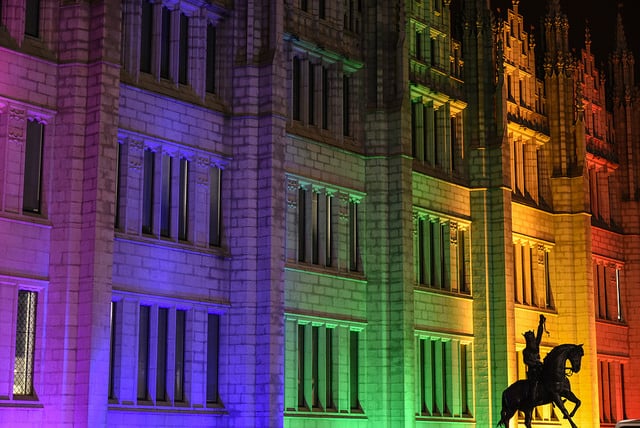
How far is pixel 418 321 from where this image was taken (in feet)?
147

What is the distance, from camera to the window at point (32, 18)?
3216cm

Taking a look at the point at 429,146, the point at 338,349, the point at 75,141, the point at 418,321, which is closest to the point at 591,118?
the point at 429,146

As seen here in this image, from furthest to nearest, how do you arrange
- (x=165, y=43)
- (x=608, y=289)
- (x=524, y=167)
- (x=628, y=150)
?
(x=628, y=150) < (x=608, y=289) < (x=524, y=167) < (x=165, y=43)

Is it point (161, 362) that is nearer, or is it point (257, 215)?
point (161, 362)

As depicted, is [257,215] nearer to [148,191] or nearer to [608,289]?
[148,191]

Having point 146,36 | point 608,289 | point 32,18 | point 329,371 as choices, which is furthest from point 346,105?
point 608,289

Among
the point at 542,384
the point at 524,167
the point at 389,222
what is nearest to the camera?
the point at 542,384

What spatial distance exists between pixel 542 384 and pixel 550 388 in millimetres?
A: 427

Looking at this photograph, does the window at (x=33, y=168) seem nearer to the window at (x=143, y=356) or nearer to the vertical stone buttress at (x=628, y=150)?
the window at (x=143, y=356)

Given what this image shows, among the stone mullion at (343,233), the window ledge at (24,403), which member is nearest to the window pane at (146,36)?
the stone mullion at (343,233)

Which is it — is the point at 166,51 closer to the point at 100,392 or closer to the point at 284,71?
the point at 284,71

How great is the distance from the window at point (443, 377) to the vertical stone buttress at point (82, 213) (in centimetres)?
1688

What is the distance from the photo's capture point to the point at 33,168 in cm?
3175

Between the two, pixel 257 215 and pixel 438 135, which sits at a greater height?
pixel 438 135
